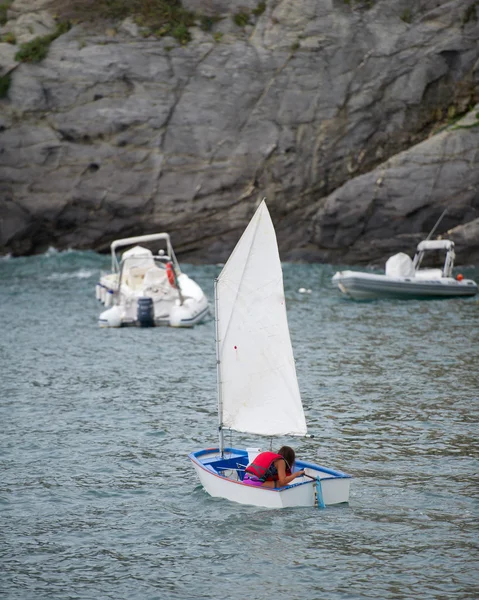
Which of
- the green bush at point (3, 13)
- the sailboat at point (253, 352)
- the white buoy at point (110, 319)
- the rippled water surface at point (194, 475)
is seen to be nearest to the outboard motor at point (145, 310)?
the white buoy at point (110, 319)

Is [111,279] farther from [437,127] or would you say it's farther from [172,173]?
[437,127]

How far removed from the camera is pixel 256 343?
18.4 metres

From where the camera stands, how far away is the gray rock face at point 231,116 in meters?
61.4

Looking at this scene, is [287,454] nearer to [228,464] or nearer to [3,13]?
[228,464]

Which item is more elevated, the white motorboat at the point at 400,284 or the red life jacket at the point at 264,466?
the white motorboat at the point at 400,284

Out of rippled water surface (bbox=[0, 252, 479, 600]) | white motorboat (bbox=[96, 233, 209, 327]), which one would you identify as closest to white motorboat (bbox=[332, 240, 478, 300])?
rippled water surface (bbox=[0, 252, 479, 600])

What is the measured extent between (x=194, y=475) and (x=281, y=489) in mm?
3319

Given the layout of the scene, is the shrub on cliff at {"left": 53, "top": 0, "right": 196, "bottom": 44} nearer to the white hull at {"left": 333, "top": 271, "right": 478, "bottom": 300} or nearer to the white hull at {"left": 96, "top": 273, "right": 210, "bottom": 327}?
the white hull at {"left": 333, "top": 271, "right": 478, "bottom": 300}

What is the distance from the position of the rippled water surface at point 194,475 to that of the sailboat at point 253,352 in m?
1.56

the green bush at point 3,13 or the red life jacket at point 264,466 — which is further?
the green bush at point 3,13

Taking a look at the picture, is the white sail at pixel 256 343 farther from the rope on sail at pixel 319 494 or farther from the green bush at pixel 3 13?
the green bush at pixel 3 13

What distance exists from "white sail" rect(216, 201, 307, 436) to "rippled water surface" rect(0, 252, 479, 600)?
1.90 metres

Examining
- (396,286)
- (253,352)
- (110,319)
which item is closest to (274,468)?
(253,352)

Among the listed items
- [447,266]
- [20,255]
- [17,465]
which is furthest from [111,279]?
[17,465]
